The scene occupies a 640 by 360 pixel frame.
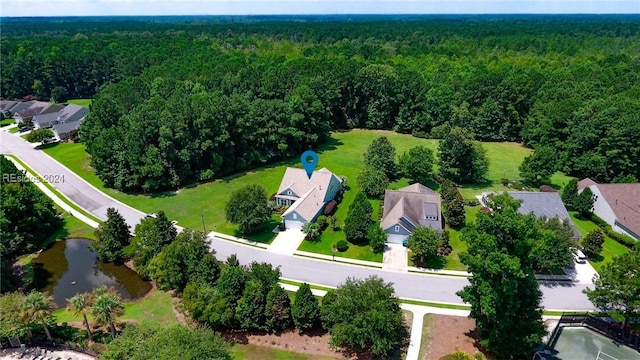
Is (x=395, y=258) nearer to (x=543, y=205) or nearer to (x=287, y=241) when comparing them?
(x=287, y=241)

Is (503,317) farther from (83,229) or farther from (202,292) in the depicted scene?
(83,229)

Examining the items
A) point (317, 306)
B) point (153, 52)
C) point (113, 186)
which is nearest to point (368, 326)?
point (317, 306)

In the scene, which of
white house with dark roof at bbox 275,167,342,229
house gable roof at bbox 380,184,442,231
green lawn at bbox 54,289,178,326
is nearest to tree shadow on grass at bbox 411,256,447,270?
house gable roof at bbox 380,184,442,231

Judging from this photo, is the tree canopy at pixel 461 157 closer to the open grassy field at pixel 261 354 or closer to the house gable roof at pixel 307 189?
the house gable roof at pixel 307 189

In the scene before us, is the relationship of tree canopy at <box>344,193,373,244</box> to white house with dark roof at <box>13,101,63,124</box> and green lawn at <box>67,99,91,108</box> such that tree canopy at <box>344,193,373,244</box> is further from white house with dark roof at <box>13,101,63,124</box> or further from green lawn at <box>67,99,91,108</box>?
green lawn at <box>67,99,91,108</box>

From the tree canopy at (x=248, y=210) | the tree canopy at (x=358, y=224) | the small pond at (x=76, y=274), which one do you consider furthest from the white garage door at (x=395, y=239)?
the small pond at (x=76, y=274)


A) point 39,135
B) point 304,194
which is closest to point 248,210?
point 304,194
